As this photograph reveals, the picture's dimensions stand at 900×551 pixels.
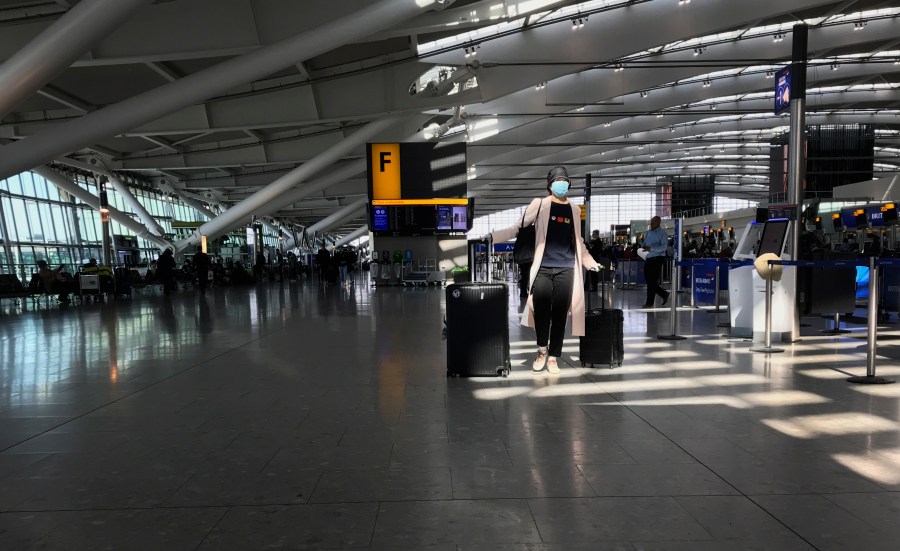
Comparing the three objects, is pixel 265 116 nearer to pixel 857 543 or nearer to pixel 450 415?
pixel 450 415

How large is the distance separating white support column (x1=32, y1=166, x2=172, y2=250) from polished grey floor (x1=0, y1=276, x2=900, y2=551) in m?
26.2

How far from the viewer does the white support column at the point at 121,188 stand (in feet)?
101

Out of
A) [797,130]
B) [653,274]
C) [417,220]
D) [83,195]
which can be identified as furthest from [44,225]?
[797,130]

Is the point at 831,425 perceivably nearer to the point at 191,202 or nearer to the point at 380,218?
the point at 380,218

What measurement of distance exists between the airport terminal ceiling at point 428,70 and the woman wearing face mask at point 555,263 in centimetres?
905

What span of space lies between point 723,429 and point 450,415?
1.79 metres

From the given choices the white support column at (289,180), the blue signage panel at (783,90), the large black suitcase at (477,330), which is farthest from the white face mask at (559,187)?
the white support column at (289,180)

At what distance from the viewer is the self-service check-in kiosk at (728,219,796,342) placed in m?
8.52

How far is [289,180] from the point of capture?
2845cm

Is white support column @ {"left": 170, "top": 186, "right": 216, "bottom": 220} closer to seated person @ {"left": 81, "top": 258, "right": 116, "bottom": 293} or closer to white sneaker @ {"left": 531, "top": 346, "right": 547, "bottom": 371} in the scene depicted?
seated person @ {"left": 81, "top": 258, "right": 116, "bottom": 293}

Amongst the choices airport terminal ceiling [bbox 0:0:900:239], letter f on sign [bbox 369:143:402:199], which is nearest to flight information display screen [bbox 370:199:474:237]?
letter f on sign [bbox 369:143:402:199]

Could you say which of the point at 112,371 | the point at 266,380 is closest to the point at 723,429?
the point at 266,380

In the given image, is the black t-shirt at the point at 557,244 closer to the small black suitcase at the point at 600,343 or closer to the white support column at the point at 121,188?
the small black suitcase at the point at 600,343

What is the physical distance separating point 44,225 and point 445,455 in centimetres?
3303
